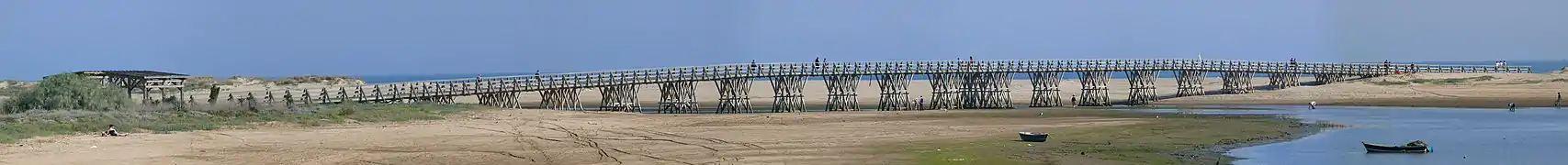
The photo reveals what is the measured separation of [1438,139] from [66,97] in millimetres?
26618

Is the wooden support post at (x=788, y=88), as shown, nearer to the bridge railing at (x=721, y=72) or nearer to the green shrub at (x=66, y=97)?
the bridge railing at (x=721, y=72)

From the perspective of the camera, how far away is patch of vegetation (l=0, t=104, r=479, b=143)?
28891mm

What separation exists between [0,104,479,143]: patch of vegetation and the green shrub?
138 centimetres

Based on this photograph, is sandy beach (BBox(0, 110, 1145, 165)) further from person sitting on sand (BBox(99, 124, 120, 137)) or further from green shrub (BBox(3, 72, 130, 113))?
green shrub (BBox(3, 72, 130, 113))

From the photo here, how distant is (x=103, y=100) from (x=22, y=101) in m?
1.90

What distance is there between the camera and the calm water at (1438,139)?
25.7m

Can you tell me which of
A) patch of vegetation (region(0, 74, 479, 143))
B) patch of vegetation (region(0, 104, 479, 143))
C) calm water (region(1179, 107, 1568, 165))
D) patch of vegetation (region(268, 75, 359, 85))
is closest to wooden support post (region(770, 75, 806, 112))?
patch of vegetation (region(0, 74, 479, 143))

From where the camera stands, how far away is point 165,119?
32.9 meters

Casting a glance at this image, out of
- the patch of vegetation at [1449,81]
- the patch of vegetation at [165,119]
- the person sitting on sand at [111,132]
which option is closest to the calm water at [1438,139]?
the person sitting on sand at [111,132]

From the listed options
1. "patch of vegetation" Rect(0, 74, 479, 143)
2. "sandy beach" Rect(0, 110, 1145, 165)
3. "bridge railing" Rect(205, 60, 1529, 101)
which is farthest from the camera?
"bridge railing" Rect(205, 60, 1529, 101)

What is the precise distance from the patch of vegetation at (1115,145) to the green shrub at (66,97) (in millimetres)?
17931

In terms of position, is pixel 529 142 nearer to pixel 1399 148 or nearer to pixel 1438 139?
pixel 1399 148

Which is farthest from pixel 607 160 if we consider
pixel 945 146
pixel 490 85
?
pixel 490 85

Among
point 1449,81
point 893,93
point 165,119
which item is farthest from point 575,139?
point 1449,81
